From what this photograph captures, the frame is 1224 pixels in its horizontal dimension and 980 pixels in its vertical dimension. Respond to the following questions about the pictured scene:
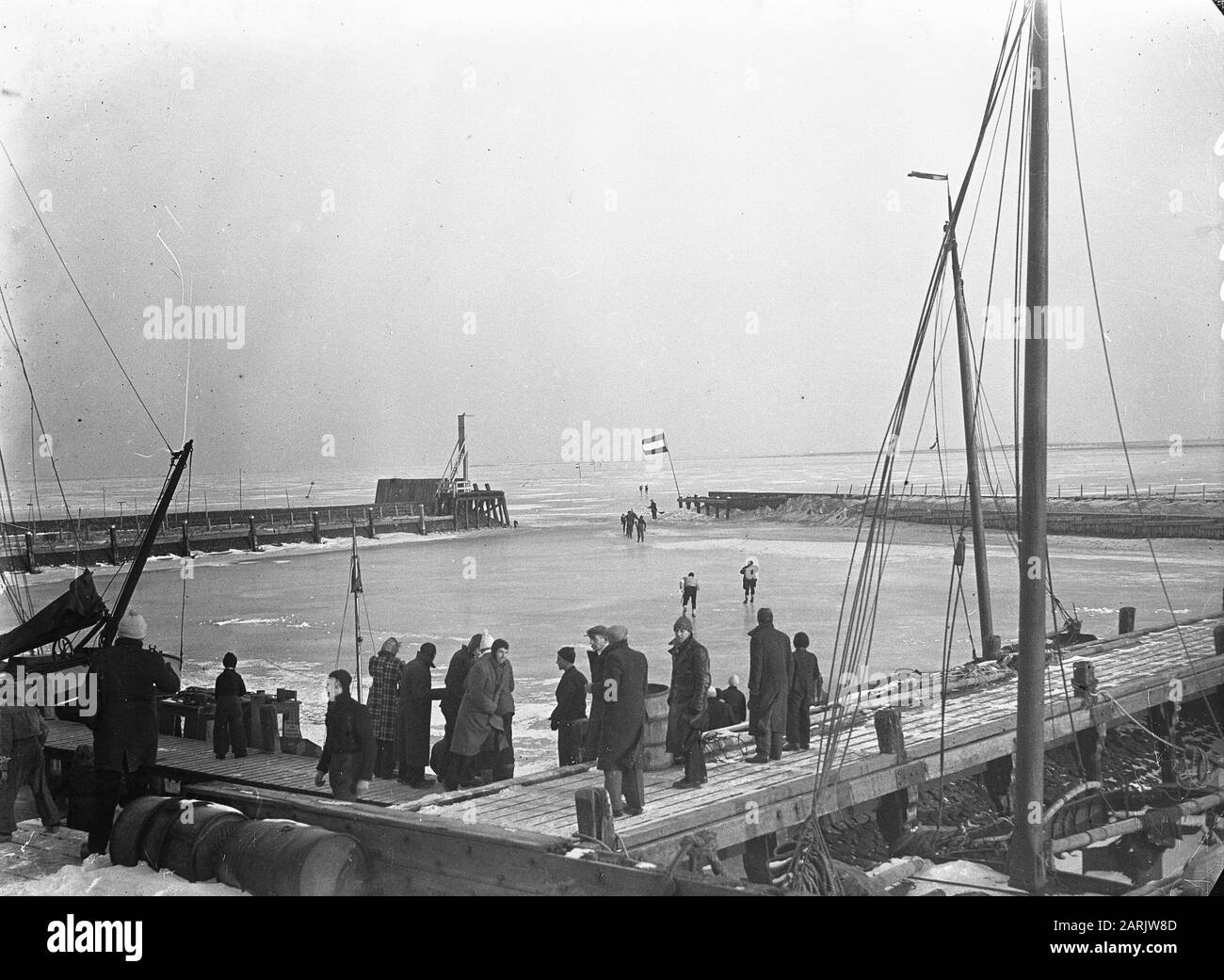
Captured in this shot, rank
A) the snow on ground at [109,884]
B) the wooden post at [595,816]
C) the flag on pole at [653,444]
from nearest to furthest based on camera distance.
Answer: the wooden post at [595,816] → the snow on ground at [109,884] → the flag on pole at [653,444]

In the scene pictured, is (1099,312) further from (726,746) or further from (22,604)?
(22,604)

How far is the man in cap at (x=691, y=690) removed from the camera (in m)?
4.49

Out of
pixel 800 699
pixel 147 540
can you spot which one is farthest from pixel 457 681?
pixel 147 540

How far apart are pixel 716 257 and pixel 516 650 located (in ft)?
11.0

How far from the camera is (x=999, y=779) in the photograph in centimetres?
562

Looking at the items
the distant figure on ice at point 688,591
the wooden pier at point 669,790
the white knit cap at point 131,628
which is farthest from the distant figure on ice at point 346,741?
the distant figure on ice at point 688,591

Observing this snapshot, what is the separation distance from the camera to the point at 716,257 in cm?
627

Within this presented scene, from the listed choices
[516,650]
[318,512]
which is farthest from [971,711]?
[318,512]

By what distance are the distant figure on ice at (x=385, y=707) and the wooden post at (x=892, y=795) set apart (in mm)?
2467

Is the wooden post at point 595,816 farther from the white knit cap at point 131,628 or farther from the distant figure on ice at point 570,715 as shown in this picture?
the white knit cap at point 131,628

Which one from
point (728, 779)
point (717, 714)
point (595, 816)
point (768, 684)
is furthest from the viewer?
point (717, 714)

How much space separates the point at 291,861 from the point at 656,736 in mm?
1909

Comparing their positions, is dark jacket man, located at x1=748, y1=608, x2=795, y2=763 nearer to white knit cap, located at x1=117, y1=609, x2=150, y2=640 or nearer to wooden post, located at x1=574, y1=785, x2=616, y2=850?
wooden post, located at x1=574, y1=785, x2=616, y2=850

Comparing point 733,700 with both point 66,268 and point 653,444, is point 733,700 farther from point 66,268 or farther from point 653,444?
point 66,268
